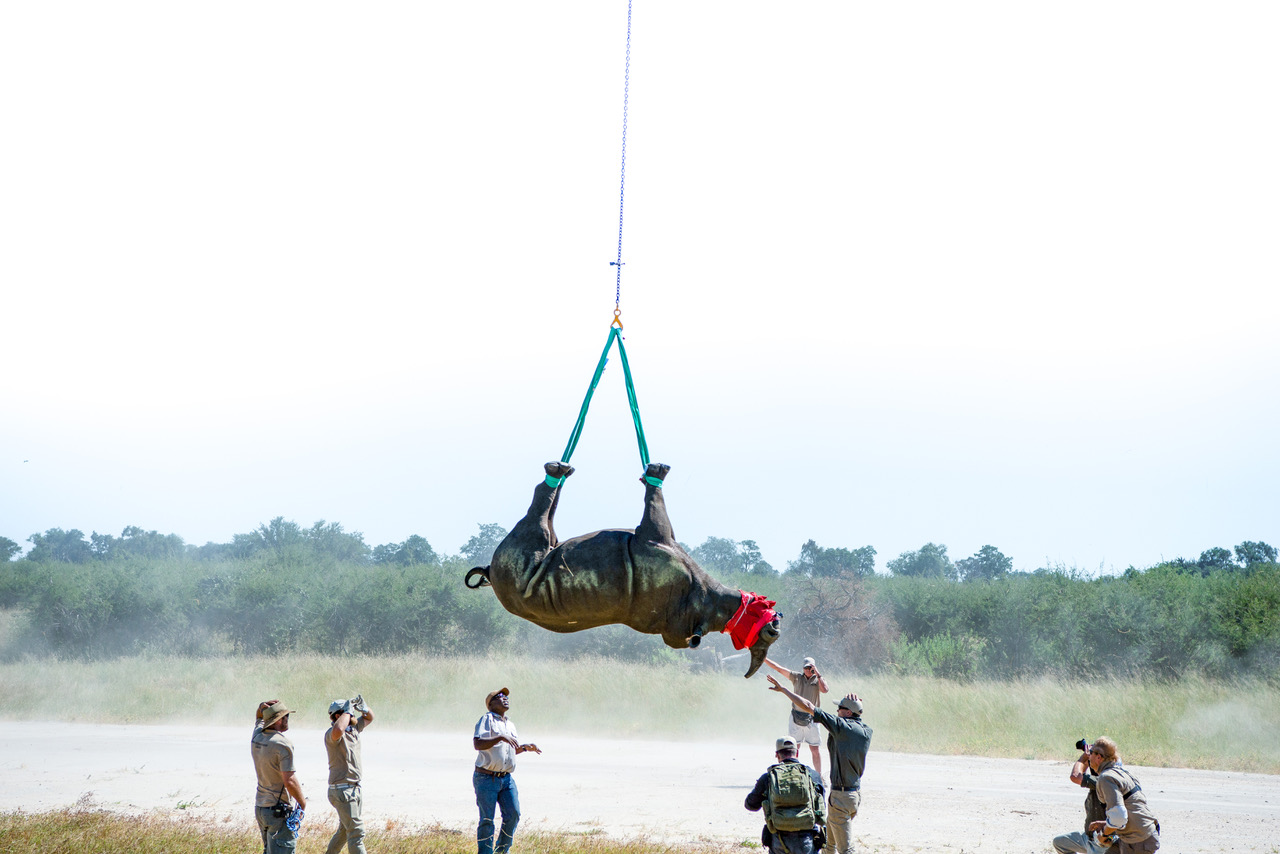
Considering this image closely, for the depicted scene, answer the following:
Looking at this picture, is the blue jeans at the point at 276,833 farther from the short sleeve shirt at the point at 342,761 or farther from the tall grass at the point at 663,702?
the tall grass at the point at 663,702

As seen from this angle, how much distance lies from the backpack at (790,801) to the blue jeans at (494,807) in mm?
2833

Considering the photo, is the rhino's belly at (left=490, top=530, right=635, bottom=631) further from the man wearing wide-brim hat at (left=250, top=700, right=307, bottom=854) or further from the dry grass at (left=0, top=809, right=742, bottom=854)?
the dry grass at (left=0, top=809, right=742, bottom=854)

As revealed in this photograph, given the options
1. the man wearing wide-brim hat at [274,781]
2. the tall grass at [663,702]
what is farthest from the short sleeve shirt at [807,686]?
the tall grass at [663,702]

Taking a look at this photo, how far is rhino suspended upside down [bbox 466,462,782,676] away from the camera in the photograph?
654cm

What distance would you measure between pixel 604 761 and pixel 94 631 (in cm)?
2777

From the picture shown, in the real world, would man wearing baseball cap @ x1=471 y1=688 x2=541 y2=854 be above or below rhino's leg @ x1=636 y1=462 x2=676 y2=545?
below

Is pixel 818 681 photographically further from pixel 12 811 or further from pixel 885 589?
pixel 885 589

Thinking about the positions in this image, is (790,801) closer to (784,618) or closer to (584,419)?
(584,419)

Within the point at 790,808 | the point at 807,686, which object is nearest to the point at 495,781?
the point at 790,808

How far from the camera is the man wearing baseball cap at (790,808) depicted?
8.37m

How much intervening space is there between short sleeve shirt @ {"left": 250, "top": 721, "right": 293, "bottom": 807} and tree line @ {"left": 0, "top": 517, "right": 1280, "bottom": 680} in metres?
24.1

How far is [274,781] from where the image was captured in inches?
352

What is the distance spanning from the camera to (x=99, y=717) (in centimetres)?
2761

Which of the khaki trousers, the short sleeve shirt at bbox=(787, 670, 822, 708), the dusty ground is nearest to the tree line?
the dusty ground
